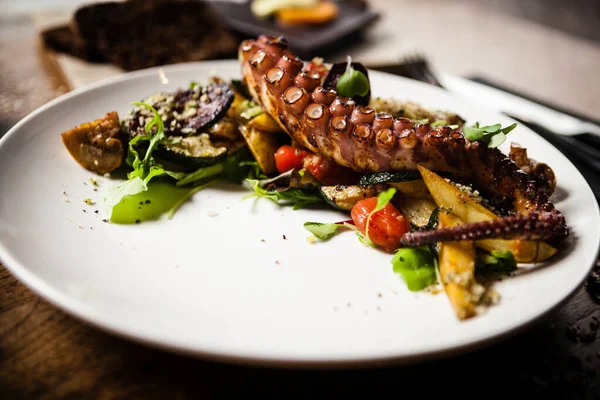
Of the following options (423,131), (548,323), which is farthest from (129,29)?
Result: (548,323)

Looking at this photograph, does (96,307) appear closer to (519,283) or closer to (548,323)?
(519,283)

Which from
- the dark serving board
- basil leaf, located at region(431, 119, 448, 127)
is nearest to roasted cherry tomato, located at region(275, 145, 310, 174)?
basil leaf, located at region(431, 119, 448, 127)

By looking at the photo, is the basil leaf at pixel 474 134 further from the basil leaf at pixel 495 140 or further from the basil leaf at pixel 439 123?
the basil leaf at pixel 439 123

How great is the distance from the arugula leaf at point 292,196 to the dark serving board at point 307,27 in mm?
2527

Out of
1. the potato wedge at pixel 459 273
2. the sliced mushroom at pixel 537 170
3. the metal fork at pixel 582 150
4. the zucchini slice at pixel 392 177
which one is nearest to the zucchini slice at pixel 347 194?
the zucchini slice at pixel 392 177

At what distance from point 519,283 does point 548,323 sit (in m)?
0.23

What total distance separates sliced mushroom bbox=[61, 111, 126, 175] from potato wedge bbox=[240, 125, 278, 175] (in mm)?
641

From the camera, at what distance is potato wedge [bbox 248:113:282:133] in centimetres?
275

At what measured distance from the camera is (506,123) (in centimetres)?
317

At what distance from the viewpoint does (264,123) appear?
2756mm

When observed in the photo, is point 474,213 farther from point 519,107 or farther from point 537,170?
point 519,107

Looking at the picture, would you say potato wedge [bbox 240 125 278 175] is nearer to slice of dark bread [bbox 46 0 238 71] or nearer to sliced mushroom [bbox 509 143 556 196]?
sliced mushroom [bbox 509 143 556 196]

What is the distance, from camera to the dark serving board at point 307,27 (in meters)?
4.93

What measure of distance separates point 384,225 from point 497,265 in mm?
470
